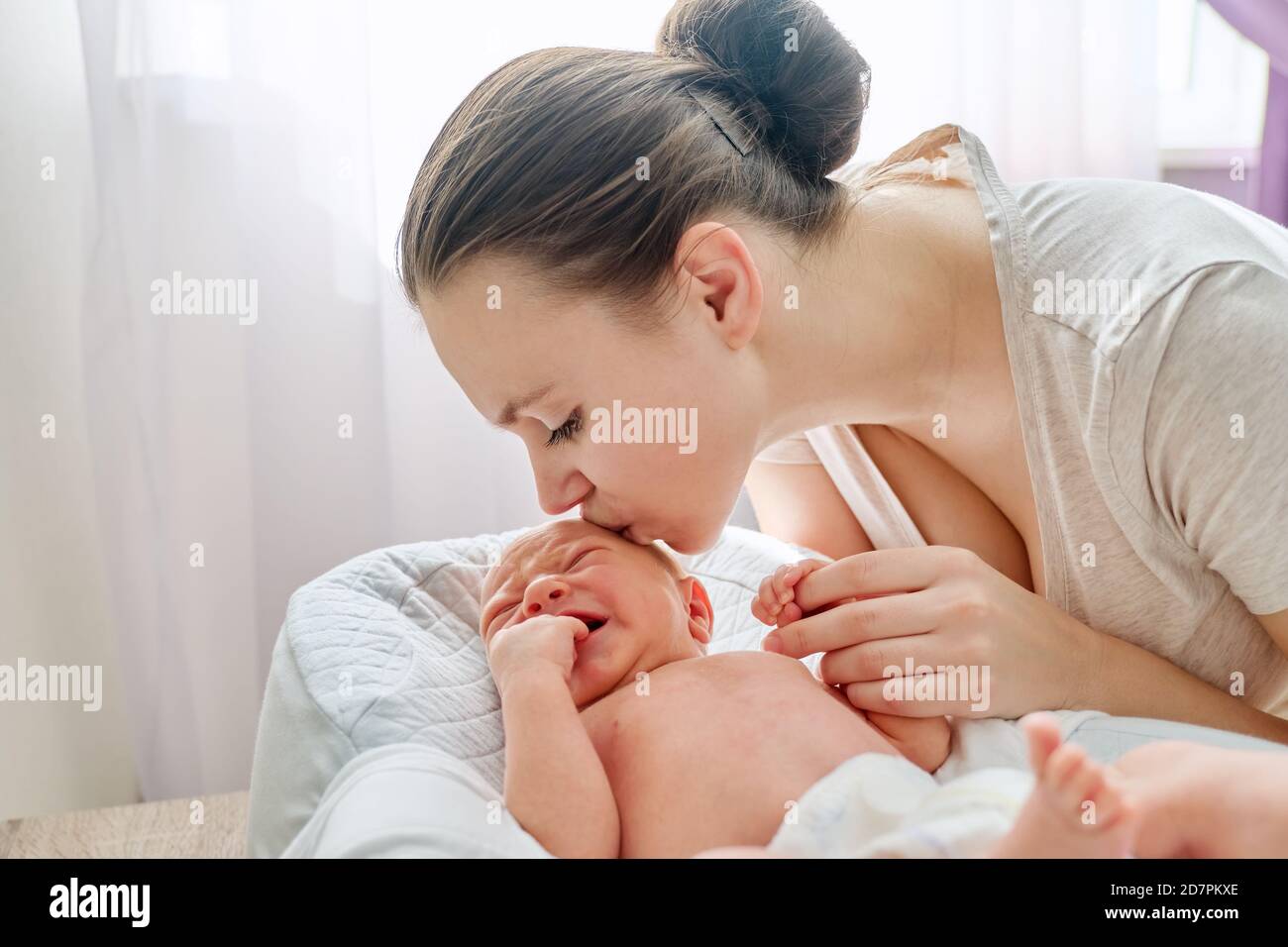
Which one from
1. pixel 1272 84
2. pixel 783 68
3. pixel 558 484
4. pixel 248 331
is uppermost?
pixel 1272 84

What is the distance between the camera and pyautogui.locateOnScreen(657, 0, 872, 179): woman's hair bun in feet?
3.90

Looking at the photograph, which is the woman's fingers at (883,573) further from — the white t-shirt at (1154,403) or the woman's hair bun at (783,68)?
the woman's hair bun at (783,68)

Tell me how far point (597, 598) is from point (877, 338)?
43 centimetres

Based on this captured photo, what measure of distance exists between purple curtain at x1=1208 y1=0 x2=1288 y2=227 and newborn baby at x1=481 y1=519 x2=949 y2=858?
5.58 ft

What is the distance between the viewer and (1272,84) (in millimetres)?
2193

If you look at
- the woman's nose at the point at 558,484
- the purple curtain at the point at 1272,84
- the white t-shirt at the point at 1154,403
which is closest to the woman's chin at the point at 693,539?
the woman's nose at the point at 558,484

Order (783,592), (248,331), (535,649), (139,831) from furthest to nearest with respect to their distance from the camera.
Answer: (248,331)
(139,831)
(783,592)
(535,649)

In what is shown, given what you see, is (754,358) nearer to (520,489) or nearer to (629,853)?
(629,853)

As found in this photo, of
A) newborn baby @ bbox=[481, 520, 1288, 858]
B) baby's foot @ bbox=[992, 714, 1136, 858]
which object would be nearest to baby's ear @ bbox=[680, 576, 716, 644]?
newborn baby @ bbox=[481, 520, 1288, 858]

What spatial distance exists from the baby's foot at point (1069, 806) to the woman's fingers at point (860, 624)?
401 millimetres

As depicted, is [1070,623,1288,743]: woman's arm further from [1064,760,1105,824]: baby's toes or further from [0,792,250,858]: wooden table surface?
[0,792,250,858]: wooden table surface

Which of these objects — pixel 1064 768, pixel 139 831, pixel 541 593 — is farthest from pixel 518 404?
pixel 139 831

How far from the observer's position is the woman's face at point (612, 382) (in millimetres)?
1047

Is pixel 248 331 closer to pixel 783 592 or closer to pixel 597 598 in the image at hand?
pixel 597 598
